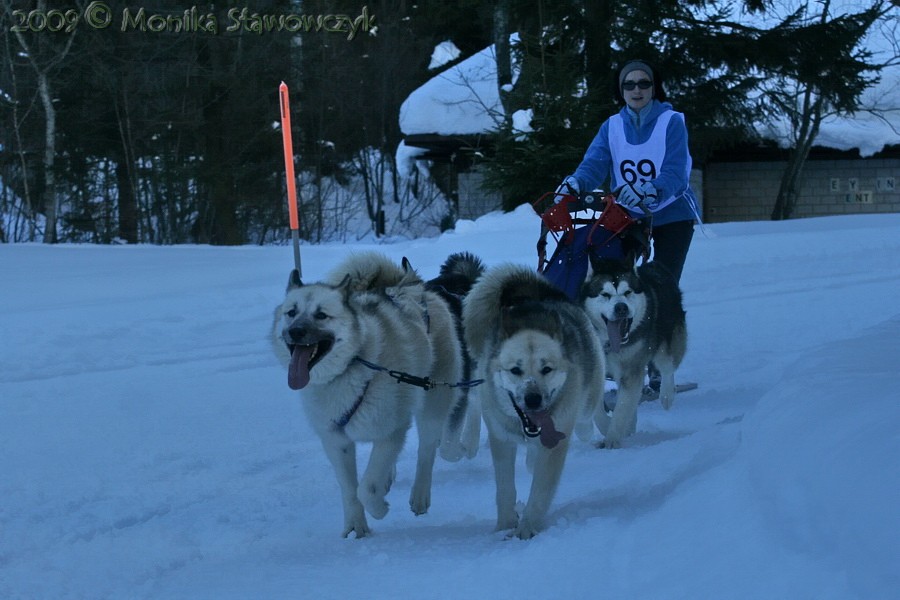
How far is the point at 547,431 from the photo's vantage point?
12.3 ft

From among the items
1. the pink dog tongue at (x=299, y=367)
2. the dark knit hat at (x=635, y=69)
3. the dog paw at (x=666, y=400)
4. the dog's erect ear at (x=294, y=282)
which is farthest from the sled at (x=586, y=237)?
the pink dog tongue at (x=299, y=367)

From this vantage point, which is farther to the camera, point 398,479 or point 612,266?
point 612,266

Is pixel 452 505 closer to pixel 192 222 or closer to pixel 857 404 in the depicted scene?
pixel 857 404

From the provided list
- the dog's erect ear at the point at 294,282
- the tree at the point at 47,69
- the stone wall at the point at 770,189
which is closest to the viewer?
the dog's erect ear at the point at 294,282

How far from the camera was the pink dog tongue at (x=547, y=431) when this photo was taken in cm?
A: 375

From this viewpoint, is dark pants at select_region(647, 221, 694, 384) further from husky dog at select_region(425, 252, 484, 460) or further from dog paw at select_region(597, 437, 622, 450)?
husky dog at select_region(425, 252, 484, 460)

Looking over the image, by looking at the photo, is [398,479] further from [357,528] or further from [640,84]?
[640,84]

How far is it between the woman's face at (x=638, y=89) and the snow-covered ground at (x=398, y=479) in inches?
68.0

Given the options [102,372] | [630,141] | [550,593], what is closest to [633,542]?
[550,593]

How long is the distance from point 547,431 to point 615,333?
1.78 m

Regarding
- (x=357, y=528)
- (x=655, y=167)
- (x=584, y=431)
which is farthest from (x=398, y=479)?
(x=655, y=167)

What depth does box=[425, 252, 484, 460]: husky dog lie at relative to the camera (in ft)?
15.7

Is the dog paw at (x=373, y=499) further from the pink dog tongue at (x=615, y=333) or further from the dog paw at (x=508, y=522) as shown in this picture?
the pink dog tongue at (x=615, y=333)

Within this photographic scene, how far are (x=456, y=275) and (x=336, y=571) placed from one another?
91.5 inches
